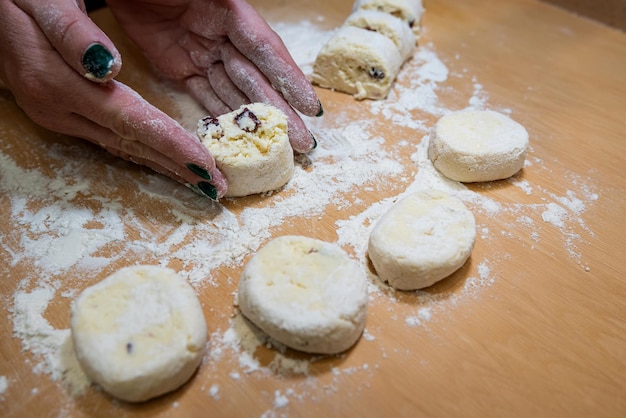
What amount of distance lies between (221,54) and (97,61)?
627 millimetres

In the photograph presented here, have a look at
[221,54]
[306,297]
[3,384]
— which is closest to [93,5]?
[221,54]

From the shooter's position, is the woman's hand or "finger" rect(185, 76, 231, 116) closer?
the woman's hand

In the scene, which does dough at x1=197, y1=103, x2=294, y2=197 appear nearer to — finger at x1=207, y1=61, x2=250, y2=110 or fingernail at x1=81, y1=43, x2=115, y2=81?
finger at x1=207, y1=61, x2=250, y2=110

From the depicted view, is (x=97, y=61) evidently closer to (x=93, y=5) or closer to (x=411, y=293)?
(x=411, y=293)

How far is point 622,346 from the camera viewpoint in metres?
1.27

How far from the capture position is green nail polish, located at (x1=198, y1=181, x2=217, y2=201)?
147cm

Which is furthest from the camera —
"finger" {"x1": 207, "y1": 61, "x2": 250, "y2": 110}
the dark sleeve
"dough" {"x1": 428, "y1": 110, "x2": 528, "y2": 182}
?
the dark sleeve

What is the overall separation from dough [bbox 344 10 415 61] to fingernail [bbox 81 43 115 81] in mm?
1175

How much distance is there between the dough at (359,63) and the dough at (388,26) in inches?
1.7

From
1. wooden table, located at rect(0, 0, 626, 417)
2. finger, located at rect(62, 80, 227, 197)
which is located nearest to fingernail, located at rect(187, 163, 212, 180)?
finger, located at rect(62, 80, 227, 197)

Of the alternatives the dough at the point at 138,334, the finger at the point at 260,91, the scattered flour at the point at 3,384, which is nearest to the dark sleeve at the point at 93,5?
the finger at the point at 260,91

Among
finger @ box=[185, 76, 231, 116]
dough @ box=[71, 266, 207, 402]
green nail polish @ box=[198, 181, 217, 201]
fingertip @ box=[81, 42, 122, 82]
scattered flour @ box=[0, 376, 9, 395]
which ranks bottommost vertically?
scattered flour @ box=[0, 376, 9, 395]

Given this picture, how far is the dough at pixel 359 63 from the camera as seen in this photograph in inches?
76.4

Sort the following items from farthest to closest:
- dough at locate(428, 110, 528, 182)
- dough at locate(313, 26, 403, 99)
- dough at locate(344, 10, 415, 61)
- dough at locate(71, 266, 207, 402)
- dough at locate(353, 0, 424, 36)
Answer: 1. dough at locate(353, 0, 424, 36)
2. dough at locate(344, 10, 415, 61)
3. dough at locate(313, 26, 403, 99)
4. dough at locate(428, 110, 528, 182)
5. dough at locate(71, 266, 207, 402)
